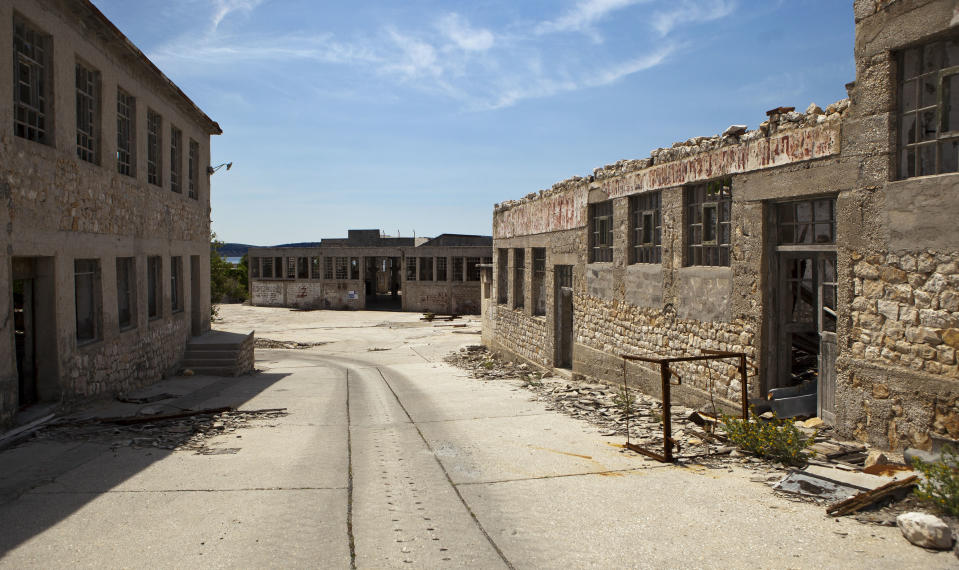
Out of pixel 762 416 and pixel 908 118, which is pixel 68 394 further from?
pixel 908 118

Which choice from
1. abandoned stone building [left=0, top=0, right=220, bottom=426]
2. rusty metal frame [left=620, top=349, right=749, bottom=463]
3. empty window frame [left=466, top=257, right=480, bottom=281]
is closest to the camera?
rusty metal frame [left=620, top=349, right=749, bottom=463]

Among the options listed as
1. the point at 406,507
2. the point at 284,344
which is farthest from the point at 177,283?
the point at 406,507

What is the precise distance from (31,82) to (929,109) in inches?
463

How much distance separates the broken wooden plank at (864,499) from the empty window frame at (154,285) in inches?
555

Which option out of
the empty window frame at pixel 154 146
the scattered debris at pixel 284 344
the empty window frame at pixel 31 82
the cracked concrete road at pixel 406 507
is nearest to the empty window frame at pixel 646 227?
the cracked concrete road at pixel 406 507

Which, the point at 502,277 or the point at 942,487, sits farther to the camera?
the point at 502,277

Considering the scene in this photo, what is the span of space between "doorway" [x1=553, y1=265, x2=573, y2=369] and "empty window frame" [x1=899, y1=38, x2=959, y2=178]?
9.69 m

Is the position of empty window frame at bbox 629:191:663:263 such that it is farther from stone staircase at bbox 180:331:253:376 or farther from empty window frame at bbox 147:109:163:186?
empty window frame at bbox 147:109:163:186

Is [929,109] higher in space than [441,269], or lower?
higher

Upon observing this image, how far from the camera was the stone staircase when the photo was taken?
16.4 metres

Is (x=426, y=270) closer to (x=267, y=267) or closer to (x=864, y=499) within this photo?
(x=267, y=267)

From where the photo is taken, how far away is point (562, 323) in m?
16.3

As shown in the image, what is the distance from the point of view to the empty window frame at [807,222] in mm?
7906

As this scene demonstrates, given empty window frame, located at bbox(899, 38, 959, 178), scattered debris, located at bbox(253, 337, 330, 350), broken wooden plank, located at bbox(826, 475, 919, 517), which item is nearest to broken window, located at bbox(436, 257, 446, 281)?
scattered debris, located at bbox(253, 337, 330, 350)
